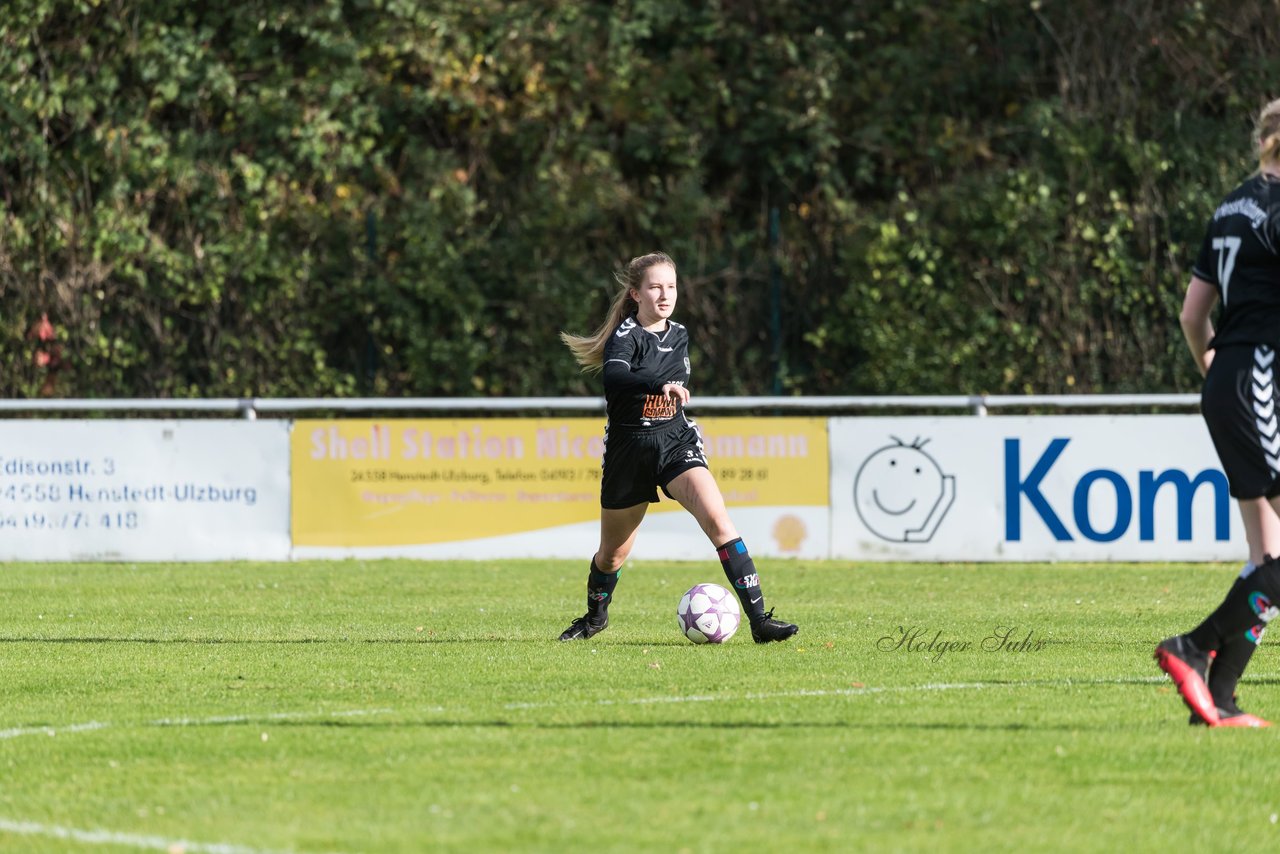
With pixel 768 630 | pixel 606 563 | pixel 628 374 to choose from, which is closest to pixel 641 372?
pixel 628 374

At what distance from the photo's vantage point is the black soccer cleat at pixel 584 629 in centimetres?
952

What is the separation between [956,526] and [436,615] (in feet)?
17.5

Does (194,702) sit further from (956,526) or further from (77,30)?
(77,30)

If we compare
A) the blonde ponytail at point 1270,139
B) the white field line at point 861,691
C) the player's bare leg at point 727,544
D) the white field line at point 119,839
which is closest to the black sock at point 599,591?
the player's bare leg at point 727,544

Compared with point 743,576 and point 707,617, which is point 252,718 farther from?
point 743,576

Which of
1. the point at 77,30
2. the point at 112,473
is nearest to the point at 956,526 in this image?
the point at 112,473

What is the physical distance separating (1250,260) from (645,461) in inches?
143

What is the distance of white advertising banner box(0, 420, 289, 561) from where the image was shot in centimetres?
Answer: 1544

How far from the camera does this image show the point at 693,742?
618 centimetres

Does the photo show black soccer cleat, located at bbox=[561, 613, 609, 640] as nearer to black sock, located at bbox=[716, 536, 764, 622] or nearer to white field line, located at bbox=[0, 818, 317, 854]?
black sock, located at bbox=[716, 536, 764, 622]

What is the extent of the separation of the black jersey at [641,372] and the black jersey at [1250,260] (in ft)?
10.6

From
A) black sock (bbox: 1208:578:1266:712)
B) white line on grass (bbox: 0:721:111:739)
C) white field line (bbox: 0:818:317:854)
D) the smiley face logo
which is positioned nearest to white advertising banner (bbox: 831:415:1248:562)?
the smiley face logo

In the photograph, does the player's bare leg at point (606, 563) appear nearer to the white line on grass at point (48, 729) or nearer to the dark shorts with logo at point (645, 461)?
the dark shorts with logo at point (645, 461)

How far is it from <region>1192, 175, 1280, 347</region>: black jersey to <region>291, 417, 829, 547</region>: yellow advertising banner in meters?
8.97
